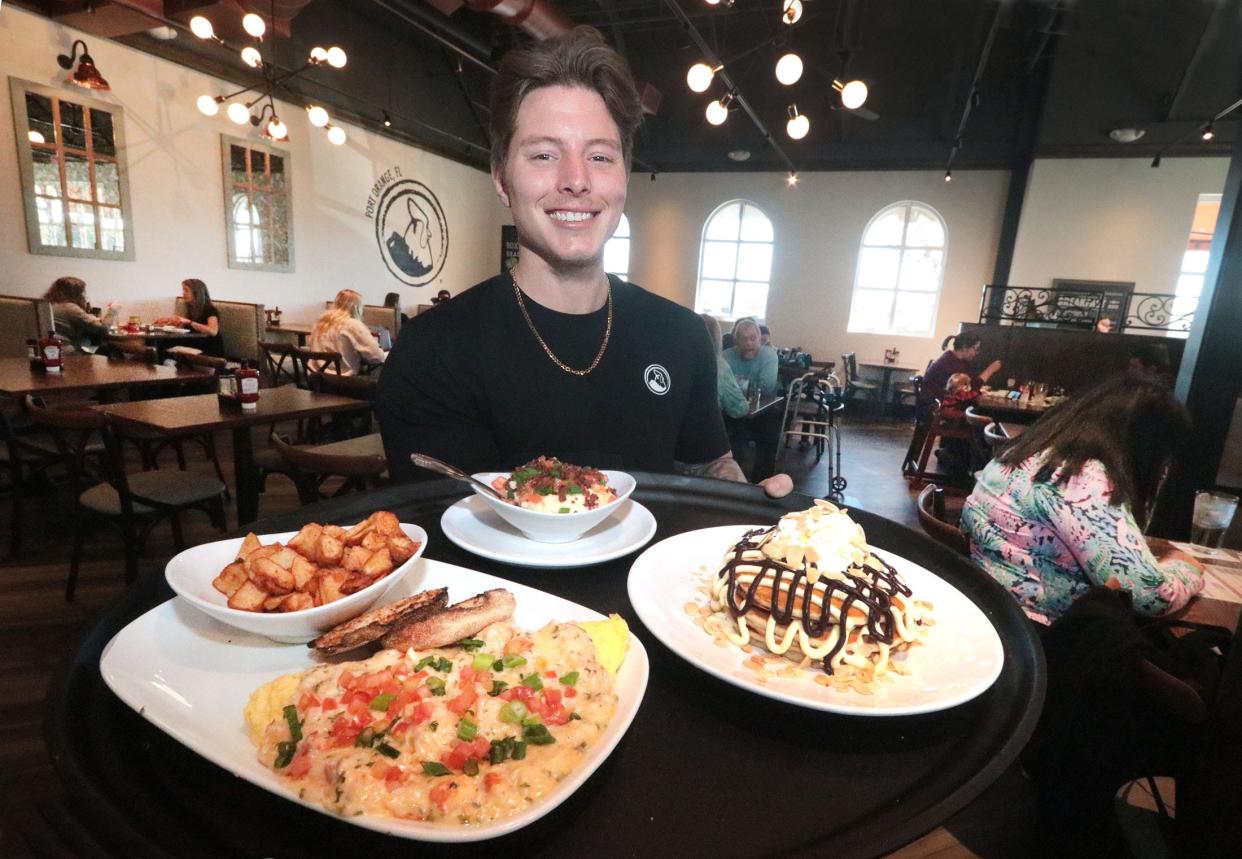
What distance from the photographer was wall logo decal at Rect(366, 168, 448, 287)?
1119cm

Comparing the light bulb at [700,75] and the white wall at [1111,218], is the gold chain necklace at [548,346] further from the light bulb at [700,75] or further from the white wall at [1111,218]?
the white wall at [1111,218]

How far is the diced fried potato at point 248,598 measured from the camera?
0.67 meters

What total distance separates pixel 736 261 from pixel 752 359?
7.46 meters

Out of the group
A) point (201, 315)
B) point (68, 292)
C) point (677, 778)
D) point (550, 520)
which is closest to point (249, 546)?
point (550, 520)

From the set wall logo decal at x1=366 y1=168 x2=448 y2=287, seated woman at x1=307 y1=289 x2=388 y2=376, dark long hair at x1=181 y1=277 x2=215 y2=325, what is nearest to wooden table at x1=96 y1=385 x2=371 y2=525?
seated woman at x1=307 y1=289 x2=388 y2=376

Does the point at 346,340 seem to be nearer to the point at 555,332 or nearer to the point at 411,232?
the point at 555,332

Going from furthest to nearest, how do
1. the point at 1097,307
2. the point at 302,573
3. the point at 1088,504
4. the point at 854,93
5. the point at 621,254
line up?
the point at 621,254
the point at 1097,307
the point at 854,93
the point at 1088,504
the point at 302,573

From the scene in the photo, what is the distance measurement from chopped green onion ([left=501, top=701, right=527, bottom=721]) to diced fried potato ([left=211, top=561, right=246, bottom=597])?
36 cm

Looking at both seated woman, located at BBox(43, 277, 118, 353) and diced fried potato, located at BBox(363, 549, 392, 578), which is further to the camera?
seated woman, located at BBox(43, 277, 118, 353)

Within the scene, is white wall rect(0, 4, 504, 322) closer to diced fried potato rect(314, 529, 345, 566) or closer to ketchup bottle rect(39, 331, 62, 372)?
ketchup bottle rect(39, 331, 62, 372)

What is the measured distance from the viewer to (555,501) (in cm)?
99

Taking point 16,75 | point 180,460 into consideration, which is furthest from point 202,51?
point 180,460

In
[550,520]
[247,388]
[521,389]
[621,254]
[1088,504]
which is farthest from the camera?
[621,254]

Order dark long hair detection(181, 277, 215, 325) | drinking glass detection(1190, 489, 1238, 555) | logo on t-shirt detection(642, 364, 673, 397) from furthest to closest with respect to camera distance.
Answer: dark long hair detection(181, 277, 215, 325) < drinking glass detection(1190, 489, 1238, 555) < logo on t-shirt detection(642, 364, 673, 397)
